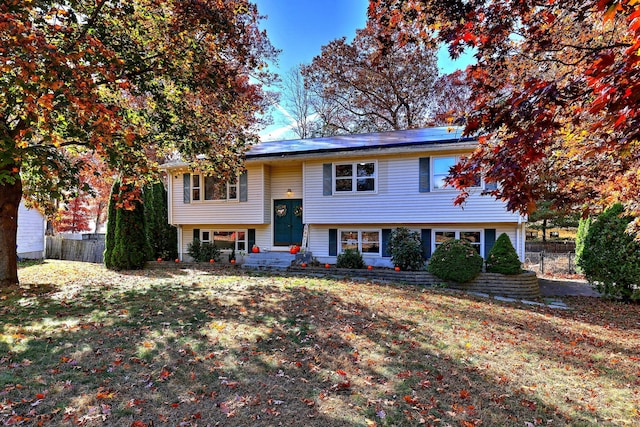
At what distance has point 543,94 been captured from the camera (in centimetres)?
293

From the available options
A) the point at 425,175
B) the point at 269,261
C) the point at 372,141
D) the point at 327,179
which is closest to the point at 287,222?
the point at 269,261

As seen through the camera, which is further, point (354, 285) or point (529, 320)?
point (354, 285)

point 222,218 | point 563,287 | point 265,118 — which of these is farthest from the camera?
point 265,118

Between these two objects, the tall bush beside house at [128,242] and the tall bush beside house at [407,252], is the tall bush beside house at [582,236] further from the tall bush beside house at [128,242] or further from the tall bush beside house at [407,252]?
the tall bush beside house at [128,242]

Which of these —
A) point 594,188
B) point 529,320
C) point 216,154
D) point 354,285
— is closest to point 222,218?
point 216,154

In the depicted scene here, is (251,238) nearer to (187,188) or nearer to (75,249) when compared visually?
(187,188)

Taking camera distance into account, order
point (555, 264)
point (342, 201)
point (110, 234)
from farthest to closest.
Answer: point (555, 264) < point (342, 201) < point (110, 234)

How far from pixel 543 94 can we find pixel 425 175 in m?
9.36

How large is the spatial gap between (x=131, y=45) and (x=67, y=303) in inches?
225

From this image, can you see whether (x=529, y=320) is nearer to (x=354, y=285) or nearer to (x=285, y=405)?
(x=354, y=285)

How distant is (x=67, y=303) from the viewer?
21.6 ft

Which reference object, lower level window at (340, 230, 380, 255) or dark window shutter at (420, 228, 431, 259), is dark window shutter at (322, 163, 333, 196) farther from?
dark window shutter at (420, 228, 431, 259)

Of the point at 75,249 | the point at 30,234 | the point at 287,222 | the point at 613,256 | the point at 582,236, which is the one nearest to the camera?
the point at 613,256

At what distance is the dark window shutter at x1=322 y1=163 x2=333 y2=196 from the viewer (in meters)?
13.3
